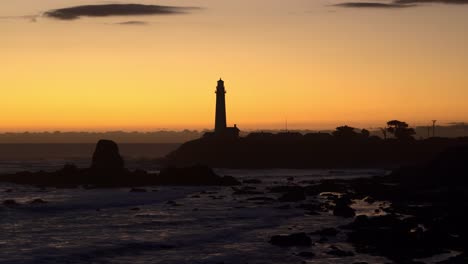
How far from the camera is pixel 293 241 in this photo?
1587 inches

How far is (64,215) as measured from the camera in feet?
191

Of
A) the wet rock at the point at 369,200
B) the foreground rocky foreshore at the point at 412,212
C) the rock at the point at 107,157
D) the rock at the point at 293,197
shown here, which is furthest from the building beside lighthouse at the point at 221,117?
the wet rock at the point at 369,200

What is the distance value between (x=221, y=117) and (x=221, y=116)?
319 mm

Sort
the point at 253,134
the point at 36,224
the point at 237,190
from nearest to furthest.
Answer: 1. the point at 36,224
2. the point at 237,190
3. the point at 253,134

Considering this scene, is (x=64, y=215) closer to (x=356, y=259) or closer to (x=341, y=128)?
(x=356, y=259)

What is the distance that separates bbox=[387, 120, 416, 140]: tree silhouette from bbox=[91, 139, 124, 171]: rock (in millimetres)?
83565

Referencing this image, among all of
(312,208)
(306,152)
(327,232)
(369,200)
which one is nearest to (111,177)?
(369,200)

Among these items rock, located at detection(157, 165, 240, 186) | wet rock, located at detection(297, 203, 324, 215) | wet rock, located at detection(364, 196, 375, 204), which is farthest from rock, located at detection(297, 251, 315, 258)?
→ rock, located at detection(157, 165, 240, 186)

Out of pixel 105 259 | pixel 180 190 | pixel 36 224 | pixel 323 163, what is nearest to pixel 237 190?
pixel 180 190

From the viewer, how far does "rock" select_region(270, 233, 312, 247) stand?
131 feet

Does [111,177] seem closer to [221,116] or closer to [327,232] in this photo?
[221,116]

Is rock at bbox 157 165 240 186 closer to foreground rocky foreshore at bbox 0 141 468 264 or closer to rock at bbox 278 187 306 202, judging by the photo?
foreground rocky foreshore at bbox 0 141 468 264

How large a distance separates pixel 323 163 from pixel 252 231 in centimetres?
9970

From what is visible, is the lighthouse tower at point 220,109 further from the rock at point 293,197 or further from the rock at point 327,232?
the rock at point 327,232
